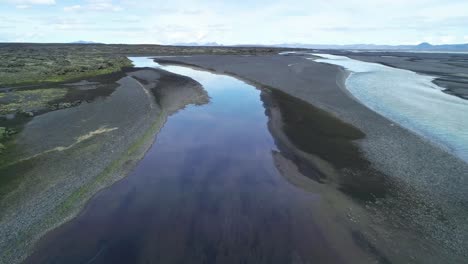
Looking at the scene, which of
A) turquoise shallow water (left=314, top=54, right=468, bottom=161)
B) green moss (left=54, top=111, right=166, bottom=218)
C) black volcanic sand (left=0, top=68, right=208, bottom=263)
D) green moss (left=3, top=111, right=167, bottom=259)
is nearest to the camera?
green moss (left=3, top=111, right=167, bottom=259)

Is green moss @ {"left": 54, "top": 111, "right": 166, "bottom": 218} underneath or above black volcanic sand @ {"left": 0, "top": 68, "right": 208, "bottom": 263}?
underneath

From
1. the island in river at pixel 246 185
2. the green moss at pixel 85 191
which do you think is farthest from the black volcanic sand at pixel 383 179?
the green moss at pixel 85 191

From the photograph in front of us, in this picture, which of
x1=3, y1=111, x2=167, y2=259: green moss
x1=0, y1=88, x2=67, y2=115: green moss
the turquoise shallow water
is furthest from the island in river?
the turquoise shallow water

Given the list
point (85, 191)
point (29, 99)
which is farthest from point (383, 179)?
point (29, 99)

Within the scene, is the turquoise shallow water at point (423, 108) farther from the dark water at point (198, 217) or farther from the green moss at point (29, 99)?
the green moss at point (29, 99)

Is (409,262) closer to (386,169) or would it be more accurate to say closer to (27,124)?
(386,169)

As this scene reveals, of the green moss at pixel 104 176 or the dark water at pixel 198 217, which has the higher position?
the green moss at pixel 104 176

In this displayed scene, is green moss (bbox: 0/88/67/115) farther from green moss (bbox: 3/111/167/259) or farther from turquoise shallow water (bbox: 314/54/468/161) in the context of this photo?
turquoise shallow water (bbox: 314/54/468/161)

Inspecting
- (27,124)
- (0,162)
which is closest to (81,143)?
(0,162)
